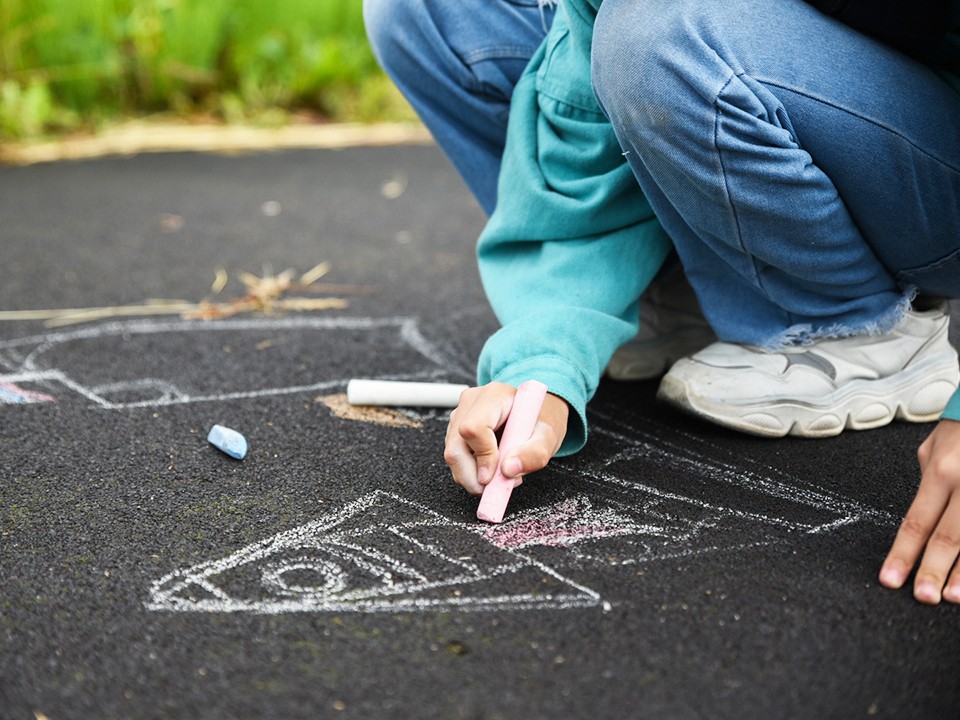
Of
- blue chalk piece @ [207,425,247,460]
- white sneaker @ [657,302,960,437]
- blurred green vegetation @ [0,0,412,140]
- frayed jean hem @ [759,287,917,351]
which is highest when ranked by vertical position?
frayed jean hem @ [759,287,917,351]

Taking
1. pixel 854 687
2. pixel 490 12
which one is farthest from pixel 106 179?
pixel 854 687

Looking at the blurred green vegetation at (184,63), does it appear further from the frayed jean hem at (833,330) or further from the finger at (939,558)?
the finger at (939,558)

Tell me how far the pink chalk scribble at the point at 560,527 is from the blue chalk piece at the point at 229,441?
14.9 inches

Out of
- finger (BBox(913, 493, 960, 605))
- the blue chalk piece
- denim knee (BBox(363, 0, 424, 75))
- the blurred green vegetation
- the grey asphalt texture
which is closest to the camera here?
the grey asphalt texture

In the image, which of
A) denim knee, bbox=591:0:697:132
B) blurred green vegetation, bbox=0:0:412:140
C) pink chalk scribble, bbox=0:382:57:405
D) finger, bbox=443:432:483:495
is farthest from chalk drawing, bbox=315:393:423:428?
blurred green vegetation, bbox=0:0:412:140

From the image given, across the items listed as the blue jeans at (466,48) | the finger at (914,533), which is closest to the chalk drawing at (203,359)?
the blue jeans at (466,48)

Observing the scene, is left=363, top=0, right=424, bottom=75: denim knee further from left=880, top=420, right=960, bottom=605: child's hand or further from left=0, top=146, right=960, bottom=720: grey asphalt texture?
left=880, top=420, right=960, bottom=605: child's hand

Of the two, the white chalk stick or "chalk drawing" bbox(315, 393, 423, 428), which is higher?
the white chalk stick

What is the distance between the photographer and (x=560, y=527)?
3.90 ft

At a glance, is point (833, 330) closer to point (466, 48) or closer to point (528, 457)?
point (528, 457)

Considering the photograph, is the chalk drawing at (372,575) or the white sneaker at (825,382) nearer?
the chalk drawing at (372,575)

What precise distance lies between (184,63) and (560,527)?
12.1 ft

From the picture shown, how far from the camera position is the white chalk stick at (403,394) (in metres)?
1.54

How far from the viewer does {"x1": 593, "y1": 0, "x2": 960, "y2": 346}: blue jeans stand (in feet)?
4.02
